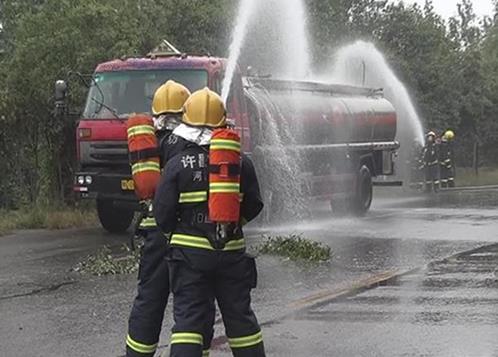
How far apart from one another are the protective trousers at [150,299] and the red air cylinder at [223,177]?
0.79m

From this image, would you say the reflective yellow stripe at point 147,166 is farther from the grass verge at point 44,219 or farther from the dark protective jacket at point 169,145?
the grass verge at point 44,219

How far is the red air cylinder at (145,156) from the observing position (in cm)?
582

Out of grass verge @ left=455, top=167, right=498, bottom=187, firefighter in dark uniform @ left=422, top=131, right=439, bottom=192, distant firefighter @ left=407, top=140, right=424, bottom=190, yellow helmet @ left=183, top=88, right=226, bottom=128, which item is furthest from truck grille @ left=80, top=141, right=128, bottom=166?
grass verge @ left=455, top=167, right=498, bottom=187

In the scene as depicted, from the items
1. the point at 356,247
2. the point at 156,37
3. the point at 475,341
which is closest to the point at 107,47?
the point at 156,37

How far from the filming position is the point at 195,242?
5.33m

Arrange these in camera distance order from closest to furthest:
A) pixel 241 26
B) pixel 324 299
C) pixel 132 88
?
pixel 324 299, pixel 132 88, pixel 241 26

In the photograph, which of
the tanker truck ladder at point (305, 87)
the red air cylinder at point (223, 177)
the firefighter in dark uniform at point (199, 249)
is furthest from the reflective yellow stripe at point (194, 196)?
the tanker truck ladder at point (305, 87)

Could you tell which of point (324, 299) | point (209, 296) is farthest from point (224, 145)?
point (324, 299)

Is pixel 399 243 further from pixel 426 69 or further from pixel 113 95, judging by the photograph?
pixel 426 69

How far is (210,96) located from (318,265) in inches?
230

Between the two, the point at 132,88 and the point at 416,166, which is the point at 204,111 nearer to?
the point at 132,88

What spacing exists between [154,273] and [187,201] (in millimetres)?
835

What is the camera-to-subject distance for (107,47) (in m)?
16.5

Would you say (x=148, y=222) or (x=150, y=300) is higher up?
(x=148, y=222)
